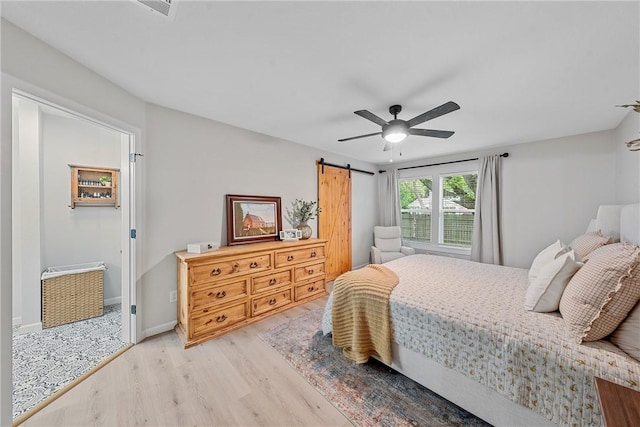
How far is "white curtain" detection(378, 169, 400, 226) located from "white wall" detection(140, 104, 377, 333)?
8.33 feet

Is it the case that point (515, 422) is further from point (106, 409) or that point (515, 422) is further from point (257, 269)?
point (106, 409)

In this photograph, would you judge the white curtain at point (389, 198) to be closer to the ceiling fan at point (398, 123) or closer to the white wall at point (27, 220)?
the ceiling fan at point (398, 123)

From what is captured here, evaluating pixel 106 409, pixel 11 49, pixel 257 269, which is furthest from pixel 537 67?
pixel 106 409

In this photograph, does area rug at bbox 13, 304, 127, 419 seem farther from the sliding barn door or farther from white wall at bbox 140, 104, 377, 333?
the sliding barn door

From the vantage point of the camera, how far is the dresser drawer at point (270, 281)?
2.64 meters

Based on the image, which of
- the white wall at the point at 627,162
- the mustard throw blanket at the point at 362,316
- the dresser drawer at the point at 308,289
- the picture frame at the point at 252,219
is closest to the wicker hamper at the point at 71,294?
the picture frame at the point at 252,219

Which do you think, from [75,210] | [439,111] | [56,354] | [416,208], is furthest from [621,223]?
[75,210]

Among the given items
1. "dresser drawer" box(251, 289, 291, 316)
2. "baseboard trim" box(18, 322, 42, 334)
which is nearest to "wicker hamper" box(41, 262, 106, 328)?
"baseboard trim" box(18, 322, 42, 334)

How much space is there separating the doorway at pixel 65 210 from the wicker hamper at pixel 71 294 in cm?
6

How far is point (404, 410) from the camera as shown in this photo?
59.3 inches

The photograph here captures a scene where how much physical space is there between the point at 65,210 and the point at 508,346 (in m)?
4.52

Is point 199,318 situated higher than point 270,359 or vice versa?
point 199,318

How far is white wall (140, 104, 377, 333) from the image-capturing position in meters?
2.31

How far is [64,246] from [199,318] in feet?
6.99
